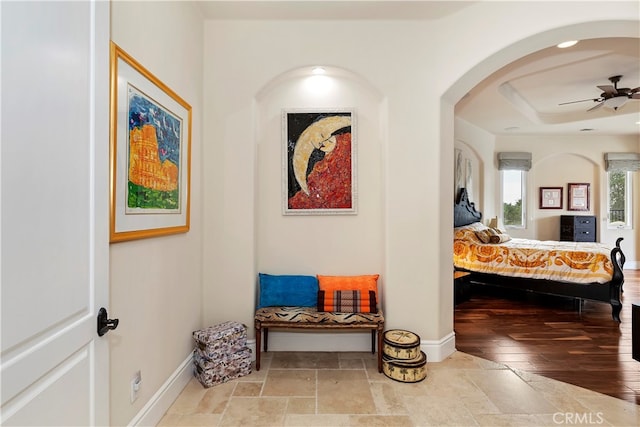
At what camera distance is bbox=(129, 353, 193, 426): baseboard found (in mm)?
1831

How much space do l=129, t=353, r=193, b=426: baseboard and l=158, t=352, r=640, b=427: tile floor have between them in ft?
0.17

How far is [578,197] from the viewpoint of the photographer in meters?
→ 7.07

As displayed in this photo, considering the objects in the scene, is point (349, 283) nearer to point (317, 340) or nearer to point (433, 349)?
point (317, 340)

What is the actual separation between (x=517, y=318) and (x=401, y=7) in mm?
3697

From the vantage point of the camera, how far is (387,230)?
2770 millimetres

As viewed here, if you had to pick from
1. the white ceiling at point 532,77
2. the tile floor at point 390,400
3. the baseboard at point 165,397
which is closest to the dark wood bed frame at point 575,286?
the white ceiling at point 532,77

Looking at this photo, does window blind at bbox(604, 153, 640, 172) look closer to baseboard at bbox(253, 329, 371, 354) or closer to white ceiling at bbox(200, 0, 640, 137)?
white ceiling at bbox(200, 0, 640, 137)

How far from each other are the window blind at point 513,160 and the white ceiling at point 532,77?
0.46m

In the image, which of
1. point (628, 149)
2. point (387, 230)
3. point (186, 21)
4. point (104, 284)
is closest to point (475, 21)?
point (387, 230)

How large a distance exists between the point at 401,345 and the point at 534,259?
9.81 ft

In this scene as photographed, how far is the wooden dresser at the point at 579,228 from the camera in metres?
6.63

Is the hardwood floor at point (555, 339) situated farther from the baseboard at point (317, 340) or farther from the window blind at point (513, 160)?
the window blind at point (513, 160)

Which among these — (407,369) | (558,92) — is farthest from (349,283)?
(558,92)

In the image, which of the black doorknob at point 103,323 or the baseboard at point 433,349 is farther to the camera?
the baseboard at point 433,349
